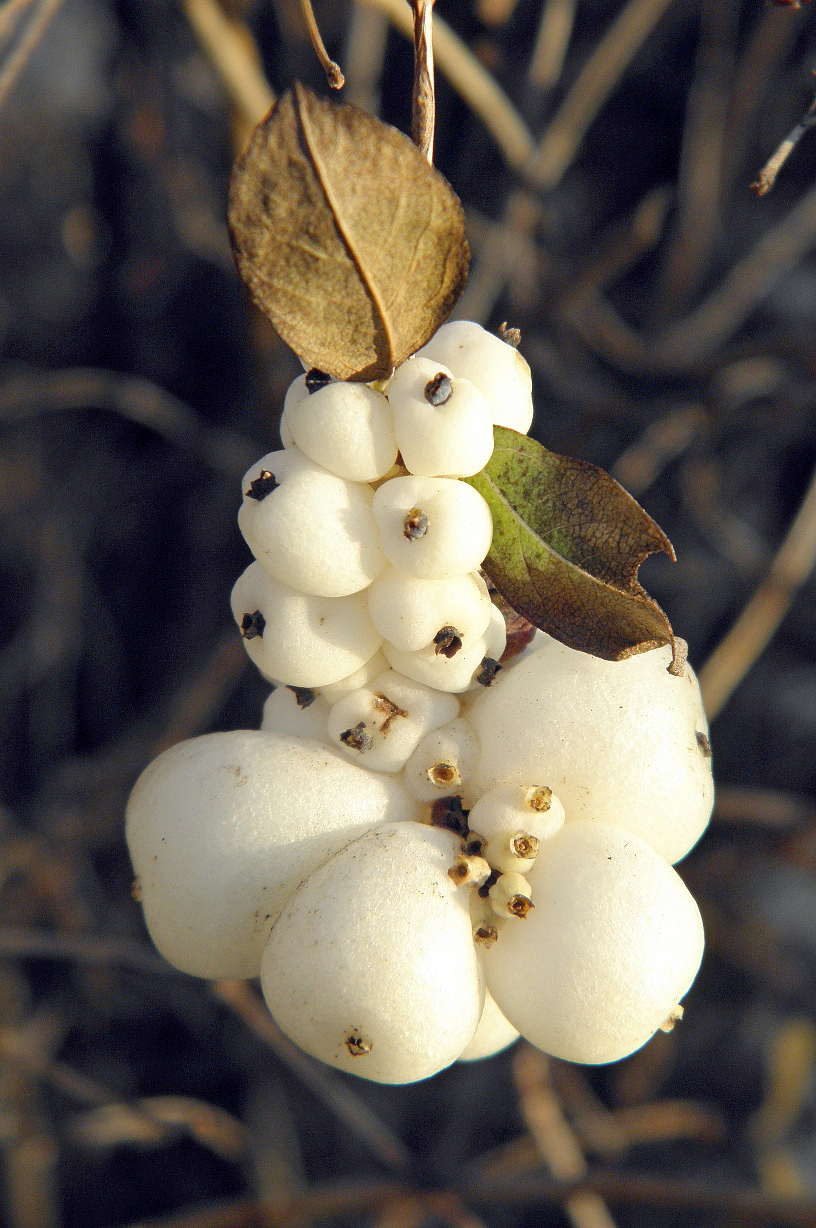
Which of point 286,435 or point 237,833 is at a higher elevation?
point 286,435

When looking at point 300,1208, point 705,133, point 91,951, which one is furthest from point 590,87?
point 300,1208

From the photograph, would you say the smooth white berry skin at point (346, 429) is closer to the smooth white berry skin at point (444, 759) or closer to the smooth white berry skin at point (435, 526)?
the smooth white berry skin at point (435, 526)

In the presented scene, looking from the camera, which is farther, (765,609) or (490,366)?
(765,609)

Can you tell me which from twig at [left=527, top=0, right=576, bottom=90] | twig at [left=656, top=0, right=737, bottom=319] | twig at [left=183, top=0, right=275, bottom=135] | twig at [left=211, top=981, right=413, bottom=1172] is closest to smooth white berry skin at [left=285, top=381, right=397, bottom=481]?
twig at [left=211, top=981, right=413, bottom=1172]

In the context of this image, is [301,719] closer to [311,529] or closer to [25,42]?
[311,529]

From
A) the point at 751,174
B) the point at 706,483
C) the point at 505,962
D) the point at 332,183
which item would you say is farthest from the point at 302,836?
the point at 751,174

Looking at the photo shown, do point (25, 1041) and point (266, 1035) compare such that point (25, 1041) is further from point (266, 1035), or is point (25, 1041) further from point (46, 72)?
point (46, 72)

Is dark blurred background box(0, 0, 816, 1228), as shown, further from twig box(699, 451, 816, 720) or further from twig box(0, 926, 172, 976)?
twig box(0, 926, 172, 976)
